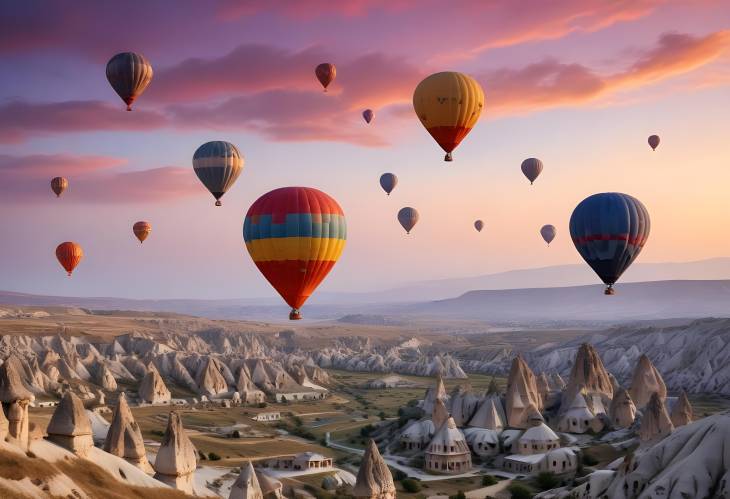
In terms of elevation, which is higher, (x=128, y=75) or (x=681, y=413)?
(x=128, y=75)

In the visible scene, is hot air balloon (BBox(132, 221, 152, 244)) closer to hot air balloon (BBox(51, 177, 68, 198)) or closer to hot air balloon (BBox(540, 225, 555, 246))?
hot air balloon (BBox(51, 177, 68, 198))

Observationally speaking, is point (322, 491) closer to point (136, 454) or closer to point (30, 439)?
point (136, 454)

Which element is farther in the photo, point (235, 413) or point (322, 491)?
point (235, 413)

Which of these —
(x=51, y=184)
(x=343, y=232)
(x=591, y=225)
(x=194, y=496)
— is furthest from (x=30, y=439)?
(x=51, y=184)

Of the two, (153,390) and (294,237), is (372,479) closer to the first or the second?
(294,237)

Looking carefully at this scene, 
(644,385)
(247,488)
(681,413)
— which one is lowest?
(247,488)

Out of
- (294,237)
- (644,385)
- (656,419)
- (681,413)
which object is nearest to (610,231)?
(656,419)

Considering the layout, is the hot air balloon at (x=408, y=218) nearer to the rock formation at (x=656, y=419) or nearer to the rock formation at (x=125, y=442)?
A: the rock formation at (x=656, y=419)
